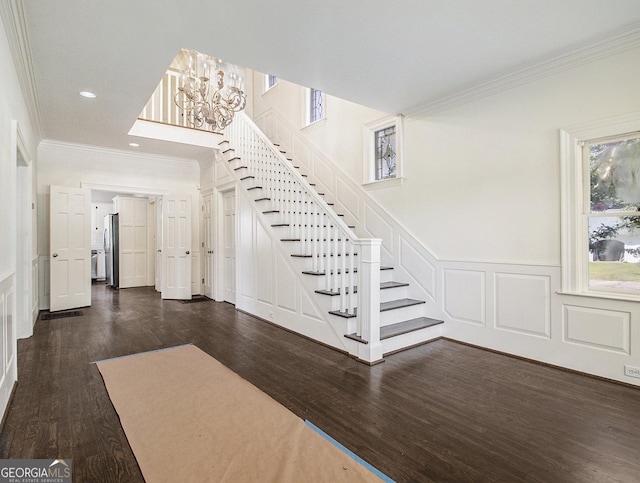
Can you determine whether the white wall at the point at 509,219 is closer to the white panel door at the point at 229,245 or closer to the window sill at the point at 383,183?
the window sill at the point at 383,183

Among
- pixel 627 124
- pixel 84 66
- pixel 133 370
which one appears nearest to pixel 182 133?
Answer: pixel 84 66

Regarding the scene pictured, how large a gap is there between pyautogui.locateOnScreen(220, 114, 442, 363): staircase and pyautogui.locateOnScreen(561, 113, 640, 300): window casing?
1560mm

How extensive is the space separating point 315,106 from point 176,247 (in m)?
3.89

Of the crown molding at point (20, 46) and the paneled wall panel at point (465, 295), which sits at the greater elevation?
the crown molding at point (20, 46)

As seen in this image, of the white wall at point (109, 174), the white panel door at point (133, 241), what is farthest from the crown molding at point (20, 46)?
the white panel door at point (133, 241)

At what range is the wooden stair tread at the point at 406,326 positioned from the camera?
339cm

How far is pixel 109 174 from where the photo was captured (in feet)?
20.4

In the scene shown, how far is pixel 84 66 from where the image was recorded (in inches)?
124

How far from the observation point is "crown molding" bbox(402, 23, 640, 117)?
263cm

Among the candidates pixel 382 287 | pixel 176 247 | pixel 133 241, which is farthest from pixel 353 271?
pixel 133 241

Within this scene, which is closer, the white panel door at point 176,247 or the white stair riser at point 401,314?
the white stair riser at point 401,314

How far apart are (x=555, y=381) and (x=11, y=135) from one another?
192 inches

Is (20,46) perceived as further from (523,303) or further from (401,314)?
(523,303)

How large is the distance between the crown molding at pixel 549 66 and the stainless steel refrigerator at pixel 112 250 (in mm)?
7841
